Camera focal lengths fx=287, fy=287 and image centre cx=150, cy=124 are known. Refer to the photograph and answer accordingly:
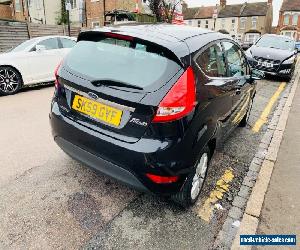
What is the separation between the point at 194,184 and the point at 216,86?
1.01 m

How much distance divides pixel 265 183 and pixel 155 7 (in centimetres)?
2389

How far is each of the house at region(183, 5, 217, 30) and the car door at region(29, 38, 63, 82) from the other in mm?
54193

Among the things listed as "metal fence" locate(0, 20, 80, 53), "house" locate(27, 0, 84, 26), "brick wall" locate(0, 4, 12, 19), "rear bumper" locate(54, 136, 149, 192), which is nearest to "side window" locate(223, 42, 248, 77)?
"rear bumper" locate(54, 136, 149, 192)

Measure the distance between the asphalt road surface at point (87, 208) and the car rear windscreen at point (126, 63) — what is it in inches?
49.6

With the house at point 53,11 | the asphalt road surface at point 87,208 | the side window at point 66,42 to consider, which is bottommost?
the asphalt road surface at point 87,208

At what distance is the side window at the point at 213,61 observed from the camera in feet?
8.88

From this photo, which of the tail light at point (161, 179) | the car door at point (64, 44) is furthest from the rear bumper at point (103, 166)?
the car door at point (64, 44)

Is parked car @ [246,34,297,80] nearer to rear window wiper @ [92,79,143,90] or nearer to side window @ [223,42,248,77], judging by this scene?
side window @ [223,42,248,77]

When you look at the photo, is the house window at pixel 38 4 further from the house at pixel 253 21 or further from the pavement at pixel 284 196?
the house at pixel 253 21

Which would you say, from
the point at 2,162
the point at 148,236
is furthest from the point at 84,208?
the point at 2,162

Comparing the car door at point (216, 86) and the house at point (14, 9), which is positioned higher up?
the house at point (14, 9)

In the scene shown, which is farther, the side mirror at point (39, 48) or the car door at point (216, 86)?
the side mirror at point (39, 48)

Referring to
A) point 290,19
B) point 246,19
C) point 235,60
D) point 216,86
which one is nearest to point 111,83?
point 216,86

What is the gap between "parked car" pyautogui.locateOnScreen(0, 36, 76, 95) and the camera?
706 centimetres
